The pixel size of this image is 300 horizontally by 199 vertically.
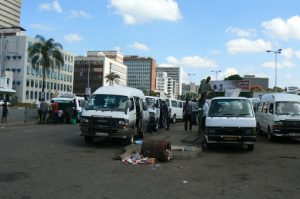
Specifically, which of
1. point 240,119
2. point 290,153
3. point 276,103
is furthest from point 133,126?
point 276,103

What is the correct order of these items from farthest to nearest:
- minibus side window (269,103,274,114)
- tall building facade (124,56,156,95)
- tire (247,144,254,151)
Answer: tall building facade (124,56,156,95)
minibus side window (269,103,274,114)
tire (247,144,254,151)

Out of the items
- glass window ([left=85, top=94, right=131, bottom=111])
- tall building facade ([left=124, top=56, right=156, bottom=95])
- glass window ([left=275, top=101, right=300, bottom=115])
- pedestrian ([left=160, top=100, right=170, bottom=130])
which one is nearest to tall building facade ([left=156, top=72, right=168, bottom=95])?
tall building facade ([left=124, top=56, right=156, bottom=95])

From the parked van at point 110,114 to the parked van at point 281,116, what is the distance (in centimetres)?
639

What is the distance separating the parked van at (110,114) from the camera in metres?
16.1

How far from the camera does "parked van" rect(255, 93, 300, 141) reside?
1914 centimetres

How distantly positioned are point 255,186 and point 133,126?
8.53m

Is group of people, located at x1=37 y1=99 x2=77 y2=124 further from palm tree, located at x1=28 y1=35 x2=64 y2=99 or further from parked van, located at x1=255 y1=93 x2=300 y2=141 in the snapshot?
palm tree, located at x1=28 y1=35 x2=64 y2=99

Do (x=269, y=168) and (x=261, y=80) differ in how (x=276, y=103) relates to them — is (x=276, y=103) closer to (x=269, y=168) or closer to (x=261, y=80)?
(x=269, y=168)

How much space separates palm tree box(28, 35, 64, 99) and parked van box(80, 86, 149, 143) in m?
63.1

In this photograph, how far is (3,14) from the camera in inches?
6462

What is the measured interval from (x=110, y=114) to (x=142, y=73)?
171 metres

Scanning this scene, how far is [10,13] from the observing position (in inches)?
6673

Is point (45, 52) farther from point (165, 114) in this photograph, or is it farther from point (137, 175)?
point (137, 175)

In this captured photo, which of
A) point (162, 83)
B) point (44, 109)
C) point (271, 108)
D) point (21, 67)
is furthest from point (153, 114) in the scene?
point (162, 83)
